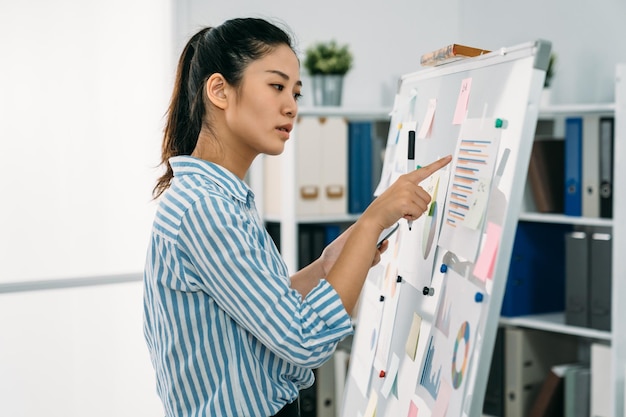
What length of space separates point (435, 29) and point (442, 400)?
2.74 meters

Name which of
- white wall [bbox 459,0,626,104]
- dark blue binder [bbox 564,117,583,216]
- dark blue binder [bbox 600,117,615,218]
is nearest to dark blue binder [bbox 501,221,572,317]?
dark blue binder [bbox 564,117,583,216]

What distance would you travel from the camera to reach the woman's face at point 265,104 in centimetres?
128

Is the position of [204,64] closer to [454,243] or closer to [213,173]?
[213,173]

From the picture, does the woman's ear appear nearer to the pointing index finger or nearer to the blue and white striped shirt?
the blue and white striped shirt

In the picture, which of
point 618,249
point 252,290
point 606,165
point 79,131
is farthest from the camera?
point 79,131

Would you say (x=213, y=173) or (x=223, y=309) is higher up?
(x=213, y=173)

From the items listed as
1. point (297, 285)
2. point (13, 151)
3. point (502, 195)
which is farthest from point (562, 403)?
point (13, 151)

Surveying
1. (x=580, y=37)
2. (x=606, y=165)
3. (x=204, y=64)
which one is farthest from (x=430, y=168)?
(x=580, y=37)

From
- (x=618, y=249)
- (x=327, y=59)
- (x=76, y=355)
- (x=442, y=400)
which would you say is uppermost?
(x=327, y=59)

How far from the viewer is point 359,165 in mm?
3262

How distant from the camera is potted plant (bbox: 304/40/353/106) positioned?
326 cm

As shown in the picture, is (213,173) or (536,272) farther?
(536,272)

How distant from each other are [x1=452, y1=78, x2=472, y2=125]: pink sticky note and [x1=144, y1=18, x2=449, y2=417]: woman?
0.12 m

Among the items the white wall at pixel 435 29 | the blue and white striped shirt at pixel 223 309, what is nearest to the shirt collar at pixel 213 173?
the blue and white striped shirt at pixel 223 309
